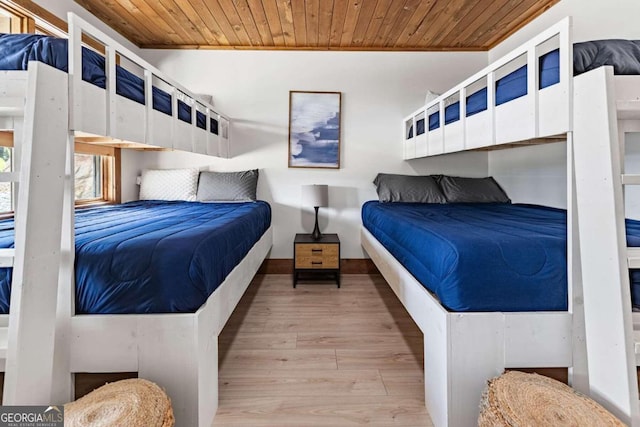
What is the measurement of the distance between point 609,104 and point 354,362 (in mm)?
1509

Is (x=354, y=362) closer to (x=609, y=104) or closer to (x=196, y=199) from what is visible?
(x=609, y=104)

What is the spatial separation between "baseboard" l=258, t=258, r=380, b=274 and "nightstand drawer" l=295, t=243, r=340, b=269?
0.47m

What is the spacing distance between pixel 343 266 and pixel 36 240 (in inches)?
111

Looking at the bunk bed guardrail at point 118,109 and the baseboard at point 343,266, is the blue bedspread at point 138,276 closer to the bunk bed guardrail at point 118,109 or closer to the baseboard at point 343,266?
the bunk bed guardrail at point 118,109

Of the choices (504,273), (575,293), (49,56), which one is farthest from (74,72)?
(575,293)

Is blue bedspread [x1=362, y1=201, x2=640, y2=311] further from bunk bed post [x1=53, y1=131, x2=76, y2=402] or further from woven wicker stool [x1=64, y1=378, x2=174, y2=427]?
bunk bed post [x1=53, y1=131, x2=76, y2=402]

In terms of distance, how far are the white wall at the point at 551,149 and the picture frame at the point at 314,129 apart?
167cm

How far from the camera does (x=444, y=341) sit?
1.18m

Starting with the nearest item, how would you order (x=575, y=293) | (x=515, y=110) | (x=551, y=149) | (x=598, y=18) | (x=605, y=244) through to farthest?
(x=605, y=244) < (x=575, y=293) < (x=515, y=110) < (x=598, y=18) < (x=551, y=149)

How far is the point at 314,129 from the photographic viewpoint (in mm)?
3512

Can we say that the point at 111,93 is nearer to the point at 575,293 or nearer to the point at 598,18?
the point at 575,293

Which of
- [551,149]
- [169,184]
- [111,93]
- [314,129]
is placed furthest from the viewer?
[314,129]

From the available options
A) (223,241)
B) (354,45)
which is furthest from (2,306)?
(354,45)

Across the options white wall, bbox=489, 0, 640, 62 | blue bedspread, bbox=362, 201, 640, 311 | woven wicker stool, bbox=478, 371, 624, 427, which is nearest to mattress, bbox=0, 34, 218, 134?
blue bedspread, bbox=362, 201, 640, 311
